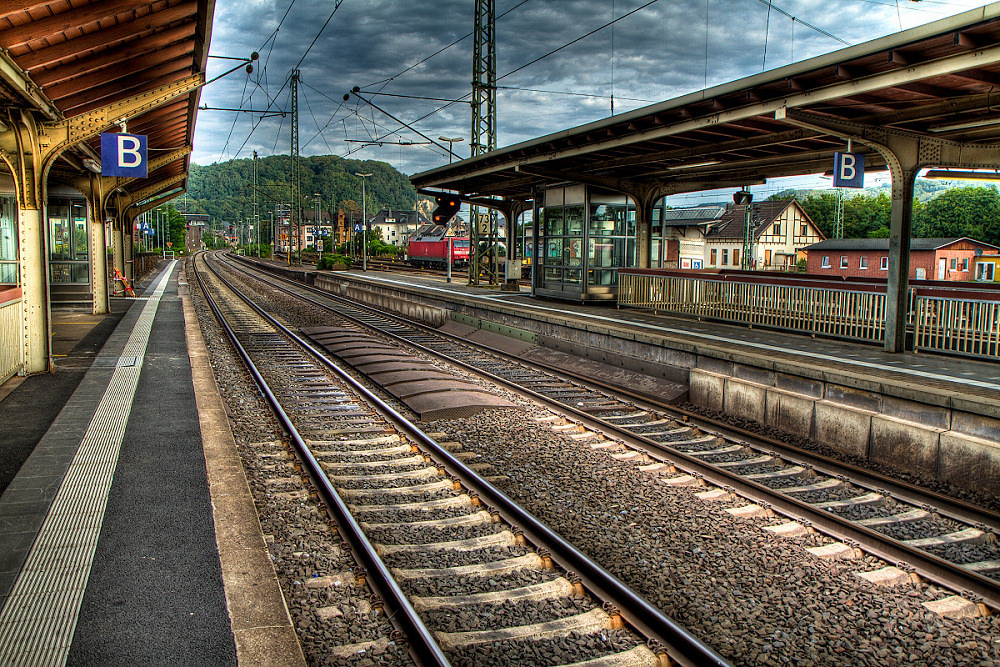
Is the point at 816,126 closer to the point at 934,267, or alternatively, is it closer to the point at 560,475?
the point at 560,475

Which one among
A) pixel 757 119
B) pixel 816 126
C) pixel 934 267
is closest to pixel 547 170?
pixel 757 119

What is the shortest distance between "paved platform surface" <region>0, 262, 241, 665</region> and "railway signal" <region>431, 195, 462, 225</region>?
18084 millimetres

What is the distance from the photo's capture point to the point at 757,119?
12.3 m

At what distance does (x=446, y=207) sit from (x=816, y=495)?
21916mm

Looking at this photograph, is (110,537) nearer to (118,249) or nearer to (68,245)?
(68,245)

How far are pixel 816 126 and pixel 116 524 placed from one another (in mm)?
10931

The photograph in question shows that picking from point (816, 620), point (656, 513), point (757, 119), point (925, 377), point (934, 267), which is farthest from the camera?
point (934, 267)

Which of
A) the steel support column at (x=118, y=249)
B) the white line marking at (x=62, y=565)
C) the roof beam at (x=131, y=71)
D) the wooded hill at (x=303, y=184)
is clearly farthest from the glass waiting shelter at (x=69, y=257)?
the wooded hill at (x=303, y=184)

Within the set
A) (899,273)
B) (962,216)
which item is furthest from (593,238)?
(962,216)

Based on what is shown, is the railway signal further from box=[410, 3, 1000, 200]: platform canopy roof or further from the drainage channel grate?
the drainage channel grate

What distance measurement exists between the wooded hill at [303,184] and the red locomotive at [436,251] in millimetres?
41649

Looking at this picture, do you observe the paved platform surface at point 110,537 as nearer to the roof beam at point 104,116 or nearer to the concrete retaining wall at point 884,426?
the roof beam at point 104,116

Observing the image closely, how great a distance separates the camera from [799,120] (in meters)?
10.9

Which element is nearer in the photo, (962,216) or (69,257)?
(69,257)
